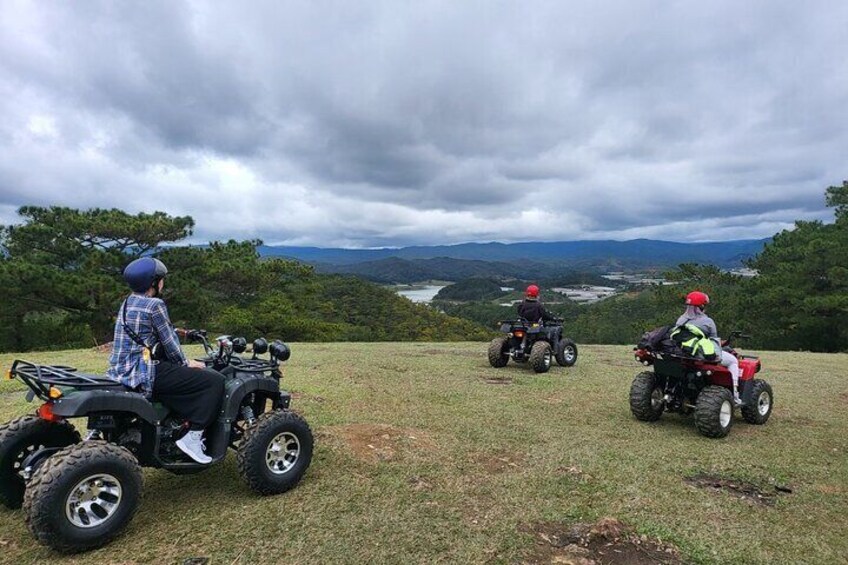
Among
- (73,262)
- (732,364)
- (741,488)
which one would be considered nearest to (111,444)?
(741,488)

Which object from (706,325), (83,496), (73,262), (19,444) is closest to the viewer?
(83,496)

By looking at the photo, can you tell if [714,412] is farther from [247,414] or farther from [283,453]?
[247,414]

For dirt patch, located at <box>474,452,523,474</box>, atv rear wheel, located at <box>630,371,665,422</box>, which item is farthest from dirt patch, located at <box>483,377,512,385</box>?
dirt patch, located at <box>474,452,523,474</box>

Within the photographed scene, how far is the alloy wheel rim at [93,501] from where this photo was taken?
3.37 m

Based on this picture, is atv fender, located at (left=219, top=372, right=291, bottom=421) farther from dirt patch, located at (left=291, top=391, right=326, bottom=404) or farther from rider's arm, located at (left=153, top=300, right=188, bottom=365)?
dirt patch, located at (left=291, top=391, right=326, bottom=404)

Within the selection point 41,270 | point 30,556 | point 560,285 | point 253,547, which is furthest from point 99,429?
point 560,285

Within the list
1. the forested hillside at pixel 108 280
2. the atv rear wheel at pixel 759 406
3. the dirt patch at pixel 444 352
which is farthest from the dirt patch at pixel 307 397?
the forested hillside at pixel 108 280

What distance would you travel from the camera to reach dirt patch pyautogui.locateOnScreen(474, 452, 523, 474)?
5039mm

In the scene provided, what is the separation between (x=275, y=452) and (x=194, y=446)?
645mm

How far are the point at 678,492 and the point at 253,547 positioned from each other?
11.5 ft

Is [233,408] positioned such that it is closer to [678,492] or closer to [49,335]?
[678,492]

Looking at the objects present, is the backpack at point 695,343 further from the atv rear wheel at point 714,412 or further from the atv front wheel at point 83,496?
the atv front wheel at point 83,496

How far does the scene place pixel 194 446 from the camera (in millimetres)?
4156

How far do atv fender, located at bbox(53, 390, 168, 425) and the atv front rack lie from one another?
86 mm
